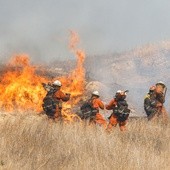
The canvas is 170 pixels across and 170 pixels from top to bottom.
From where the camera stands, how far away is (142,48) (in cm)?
Answer: 4847

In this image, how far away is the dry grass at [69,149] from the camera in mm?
5785

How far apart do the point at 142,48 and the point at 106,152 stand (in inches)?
1678

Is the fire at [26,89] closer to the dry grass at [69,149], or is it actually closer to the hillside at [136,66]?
the dry grass at [69,149]

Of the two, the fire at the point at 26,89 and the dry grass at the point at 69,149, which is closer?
the dry grass at the point at 69,149

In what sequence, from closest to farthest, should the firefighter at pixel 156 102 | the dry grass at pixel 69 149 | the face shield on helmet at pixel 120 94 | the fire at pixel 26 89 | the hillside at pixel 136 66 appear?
the dry grass at pixel 69 149, the face shield on helmet at pixel 120 94, the firefighter at pixel 156 102, the fire at pixel 26 89, the hillside at pixel 136 66

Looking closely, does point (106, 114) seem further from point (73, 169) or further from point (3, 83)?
point (73, 169)

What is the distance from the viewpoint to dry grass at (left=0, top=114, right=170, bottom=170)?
5.79 meters

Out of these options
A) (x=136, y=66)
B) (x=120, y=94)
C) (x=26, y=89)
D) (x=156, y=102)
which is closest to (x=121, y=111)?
(x=120, y=94)

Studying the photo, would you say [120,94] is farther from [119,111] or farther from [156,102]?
[156,102]

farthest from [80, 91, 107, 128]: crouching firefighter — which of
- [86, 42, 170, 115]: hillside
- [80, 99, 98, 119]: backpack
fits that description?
[86, 42, 170, 115]: hillside

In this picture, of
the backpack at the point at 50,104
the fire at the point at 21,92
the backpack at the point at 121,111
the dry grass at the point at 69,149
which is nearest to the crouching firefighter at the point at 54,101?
the backpack at the point at 50,104

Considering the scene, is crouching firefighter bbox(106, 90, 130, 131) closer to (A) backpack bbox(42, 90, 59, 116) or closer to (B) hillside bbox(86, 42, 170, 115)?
(A) backpack bbox(42, 90, 59, 116)

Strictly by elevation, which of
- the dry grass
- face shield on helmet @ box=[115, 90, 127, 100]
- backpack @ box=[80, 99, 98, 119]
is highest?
face shield on helmet @ box=[115, 90, 127, 100]

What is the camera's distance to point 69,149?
22.0 feet
